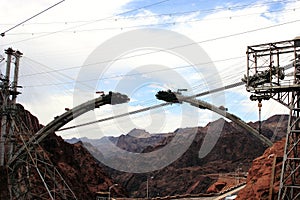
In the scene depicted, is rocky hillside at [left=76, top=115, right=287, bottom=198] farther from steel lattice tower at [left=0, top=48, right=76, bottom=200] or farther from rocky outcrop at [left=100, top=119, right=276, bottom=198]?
steel lattice tower at [left=0, top=48, right=76, bottom=200]

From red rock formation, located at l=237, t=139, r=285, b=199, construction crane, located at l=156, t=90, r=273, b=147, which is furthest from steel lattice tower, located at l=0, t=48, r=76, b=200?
red rock formation, located at l=237, t=139, r=285, b=199

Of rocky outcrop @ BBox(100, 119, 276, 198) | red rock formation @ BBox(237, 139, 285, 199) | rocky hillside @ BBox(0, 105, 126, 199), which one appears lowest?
rocky outcrop @ BBox(100, 119, 276, 198)

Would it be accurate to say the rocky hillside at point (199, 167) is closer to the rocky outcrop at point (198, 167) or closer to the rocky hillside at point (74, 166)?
the rocky outcrop at point (198, 167)

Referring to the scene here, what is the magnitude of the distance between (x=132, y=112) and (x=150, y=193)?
9023 cm

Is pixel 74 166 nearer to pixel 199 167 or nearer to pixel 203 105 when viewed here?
pixel 203 105

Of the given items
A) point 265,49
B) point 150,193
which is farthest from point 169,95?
point 150,193

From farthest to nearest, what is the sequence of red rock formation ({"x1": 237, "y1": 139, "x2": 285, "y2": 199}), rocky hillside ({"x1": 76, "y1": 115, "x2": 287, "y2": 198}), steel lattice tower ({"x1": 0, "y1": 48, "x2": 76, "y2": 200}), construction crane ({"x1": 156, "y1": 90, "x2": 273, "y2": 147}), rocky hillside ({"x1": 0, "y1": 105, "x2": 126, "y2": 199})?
1. rocky hillside ({"x1": 76, "y1": 115, "x2": 287, "y2": 198})
2. rocky hillside ({"x1": 0, "y1": 105, "x2": 126, "y2": 199})
3. construction crane ({"x1": 156, "y1": 90, "x2": 273, "y2": 147})
4. steel lattice tower ({"x1": 0, "y1": 48, "x2": 76, "y2": 200})
5. red rock formation ({"x1": 237, "y1": 139, "x2": 285, "y2": 199})

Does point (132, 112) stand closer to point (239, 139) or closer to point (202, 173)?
point (202, 173)

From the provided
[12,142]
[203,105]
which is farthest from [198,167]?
[12,142]

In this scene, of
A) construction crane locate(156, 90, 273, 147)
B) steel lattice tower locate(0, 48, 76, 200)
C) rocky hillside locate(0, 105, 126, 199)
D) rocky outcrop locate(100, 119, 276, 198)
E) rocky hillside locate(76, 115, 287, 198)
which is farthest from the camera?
rocky hillside locate(76, 115, 287, 198)

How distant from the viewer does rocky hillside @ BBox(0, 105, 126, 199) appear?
212 ft

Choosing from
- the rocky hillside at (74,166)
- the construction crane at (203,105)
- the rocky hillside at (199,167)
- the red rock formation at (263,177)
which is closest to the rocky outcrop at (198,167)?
the rocky hillside at (199,167)

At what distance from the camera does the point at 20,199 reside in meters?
35.7

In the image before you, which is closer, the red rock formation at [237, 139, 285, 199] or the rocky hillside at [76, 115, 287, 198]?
the red rock formation at [237, 139, 285, 199]
